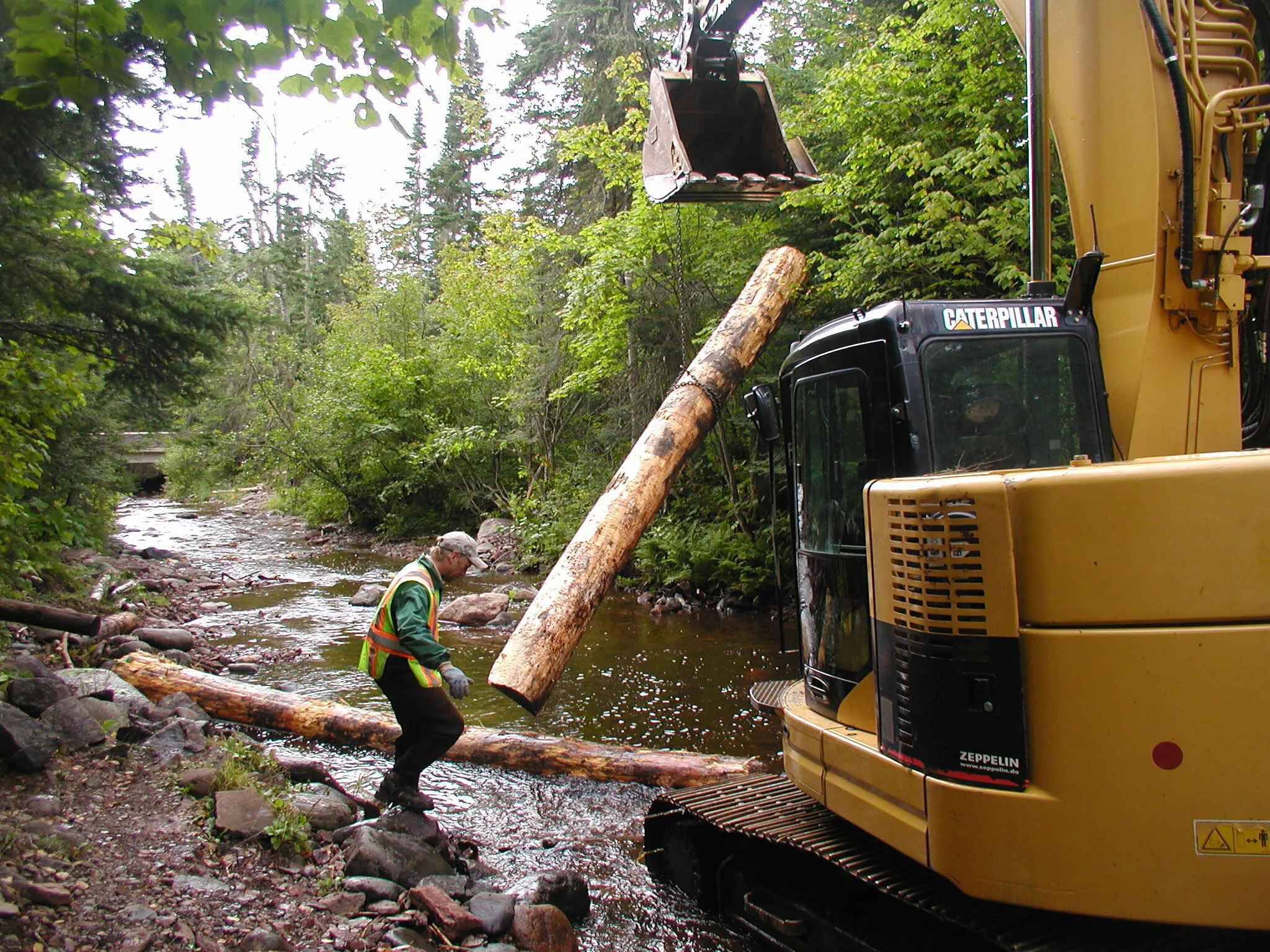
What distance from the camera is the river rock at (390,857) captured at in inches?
175

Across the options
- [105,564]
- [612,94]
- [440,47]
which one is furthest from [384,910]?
[612,94]

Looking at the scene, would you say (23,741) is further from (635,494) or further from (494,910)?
(635,494)

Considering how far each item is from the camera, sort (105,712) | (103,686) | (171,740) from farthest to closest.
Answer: (103,686) → (105,712) → (171,740)

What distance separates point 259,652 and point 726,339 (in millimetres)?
6265

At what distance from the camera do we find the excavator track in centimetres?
282

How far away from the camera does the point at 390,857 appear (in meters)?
4.54

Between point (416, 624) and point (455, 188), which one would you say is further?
point (455, 188)

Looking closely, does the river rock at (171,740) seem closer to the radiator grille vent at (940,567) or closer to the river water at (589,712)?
the river water at (589,712)

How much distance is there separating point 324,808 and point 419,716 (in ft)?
2.42

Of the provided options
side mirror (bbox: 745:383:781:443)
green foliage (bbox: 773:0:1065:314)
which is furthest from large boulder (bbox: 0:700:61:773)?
green foliage (bbox: 773:0:1065:314)

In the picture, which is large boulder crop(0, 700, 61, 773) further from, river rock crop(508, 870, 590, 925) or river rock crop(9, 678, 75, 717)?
river rock crop(508, 870, 590, 925)

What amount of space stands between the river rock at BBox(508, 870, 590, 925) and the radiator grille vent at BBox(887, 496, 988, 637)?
2.50 metres

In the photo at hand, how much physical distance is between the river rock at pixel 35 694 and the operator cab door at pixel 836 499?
4638 millimetres

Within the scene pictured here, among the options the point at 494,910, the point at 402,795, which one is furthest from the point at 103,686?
the point at 494,910
